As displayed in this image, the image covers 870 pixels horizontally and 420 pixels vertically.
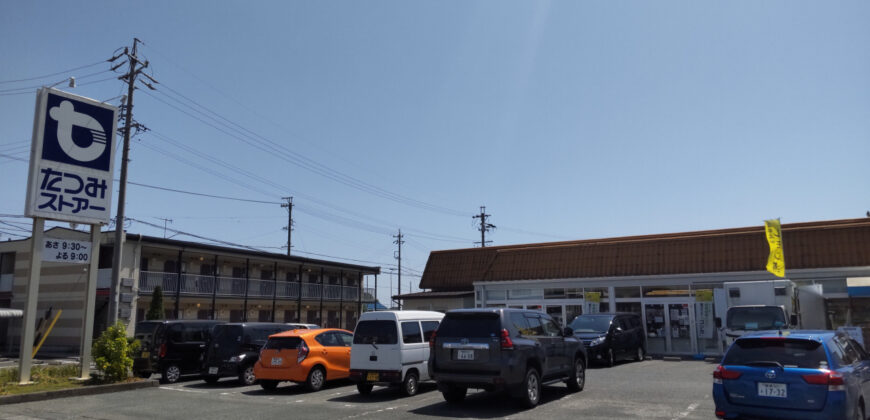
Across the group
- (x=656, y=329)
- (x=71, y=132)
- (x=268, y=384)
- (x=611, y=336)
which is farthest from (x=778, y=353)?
(x=656, y=329)

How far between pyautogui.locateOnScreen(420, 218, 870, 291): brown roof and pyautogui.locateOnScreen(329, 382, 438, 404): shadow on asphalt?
14.4 meters

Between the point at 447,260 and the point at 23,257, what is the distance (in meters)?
23.5

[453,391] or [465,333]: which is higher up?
[465,333]

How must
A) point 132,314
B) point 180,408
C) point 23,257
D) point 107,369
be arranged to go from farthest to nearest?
point 23,257 → point 132,314 → point 107,369 → point 180,408

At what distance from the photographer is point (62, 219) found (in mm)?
14508

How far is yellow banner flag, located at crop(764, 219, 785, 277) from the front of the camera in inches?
789

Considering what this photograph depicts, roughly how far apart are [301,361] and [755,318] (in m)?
13.8

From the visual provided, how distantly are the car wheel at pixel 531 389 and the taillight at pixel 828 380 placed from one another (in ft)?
14.3

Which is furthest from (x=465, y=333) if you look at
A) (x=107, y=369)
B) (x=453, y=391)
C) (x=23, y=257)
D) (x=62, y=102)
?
(x=23, y=257)

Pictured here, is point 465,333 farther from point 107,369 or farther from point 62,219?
point 62,219

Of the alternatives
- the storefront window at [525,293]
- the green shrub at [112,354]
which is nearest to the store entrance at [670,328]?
the storefront window at [525,293]

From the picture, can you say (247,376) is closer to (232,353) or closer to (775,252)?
(232,353)

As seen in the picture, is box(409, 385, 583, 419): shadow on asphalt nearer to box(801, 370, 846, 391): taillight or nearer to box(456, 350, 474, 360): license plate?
box(456, 350, 474, 360): license plate

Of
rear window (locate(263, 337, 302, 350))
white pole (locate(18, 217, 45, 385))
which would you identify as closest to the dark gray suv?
rear window (locate(263, 337, 302, 350))
